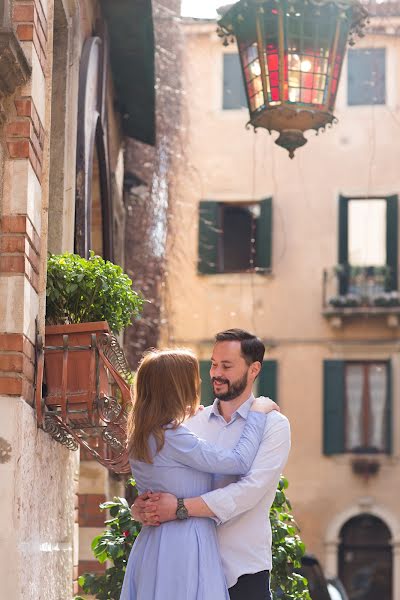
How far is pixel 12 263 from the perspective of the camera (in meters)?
5.06

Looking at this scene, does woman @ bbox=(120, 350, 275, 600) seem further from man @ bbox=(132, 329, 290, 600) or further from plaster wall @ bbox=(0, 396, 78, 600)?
plaster wall @ bbox=(0, 396, 78, 600)

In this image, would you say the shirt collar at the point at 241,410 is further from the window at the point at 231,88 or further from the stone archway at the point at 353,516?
the window at the point at 231,88

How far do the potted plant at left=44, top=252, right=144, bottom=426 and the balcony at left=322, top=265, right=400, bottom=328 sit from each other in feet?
59.7

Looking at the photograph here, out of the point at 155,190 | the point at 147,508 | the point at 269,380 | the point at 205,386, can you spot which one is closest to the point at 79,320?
the point at 147,508

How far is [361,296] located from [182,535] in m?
20.0

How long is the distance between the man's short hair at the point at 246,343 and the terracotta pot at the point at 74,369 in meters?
0.83

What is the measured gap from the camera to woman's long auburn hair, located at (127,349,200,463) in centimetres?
450

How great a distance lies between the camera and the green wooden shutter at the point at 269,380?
24.2 m

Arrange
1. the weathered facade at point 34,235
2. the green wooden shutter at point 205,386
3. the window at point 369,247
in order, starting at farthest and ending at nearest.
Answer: the window at point 369,247
the green wooden shutter at point 205,386
the weathered facade at point 34,235

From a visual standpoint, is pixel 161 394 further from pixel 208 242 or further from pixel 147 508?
pixel 208 242

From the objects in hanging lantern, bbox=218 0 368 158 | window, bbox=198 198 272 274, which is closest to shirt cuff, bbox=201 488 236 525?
hanging lantern, bbox=218 0 368 158

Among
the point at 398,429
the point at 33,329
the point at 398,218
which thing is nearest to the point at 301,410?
the point at 398,429

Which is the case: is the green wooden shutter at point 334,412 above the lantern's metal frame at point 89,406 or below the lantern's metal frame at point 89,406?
below

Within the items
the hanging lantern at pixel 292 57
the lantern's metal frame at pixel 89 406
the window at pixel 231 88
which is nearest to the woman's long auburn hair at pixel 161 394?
the lantern's metal frame at pixel 89 406
